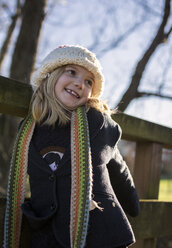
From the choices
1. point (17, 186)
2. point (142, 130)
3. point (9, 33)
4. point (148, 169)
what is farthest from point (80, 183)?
point (9, 33)

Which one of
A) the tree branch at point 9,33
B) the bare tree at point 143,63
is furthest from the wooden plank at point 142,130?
the tree branch at point 9,33

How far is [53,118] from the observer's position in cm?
162

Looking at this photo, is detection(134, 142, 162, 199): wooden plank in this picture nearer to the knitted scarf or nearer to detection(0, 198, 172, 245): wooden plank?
detection(0, 198, 172, 245): wooden plank

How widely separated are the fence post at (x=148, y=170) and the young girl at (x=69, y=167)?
34 centimetres

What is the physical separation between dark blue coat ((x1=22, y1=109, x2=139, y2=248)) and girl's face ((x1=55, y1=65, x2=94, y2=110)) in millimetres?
146

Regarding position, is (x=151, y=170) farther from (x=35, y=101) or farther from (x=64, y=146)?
(x=35, y=101)

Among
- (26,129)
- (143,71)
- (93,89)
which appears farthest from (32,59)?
(26,129)

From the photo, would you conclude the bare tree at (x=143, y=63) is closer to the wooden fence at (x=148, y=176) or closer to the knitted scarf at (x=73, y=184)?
the wooden fence at (x=148, y=176)

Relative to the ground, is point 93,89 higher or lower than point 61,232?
higher

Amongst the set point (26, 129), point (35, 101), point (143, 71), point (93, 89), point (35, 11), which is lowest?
point (26, 129)

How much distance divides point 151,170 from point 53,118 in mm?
816

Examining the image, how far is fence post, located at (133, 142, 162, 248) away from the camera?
2.04 metres

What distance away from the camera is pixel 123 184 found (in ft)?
5.61

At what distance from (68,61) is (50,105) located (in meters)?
0.26
